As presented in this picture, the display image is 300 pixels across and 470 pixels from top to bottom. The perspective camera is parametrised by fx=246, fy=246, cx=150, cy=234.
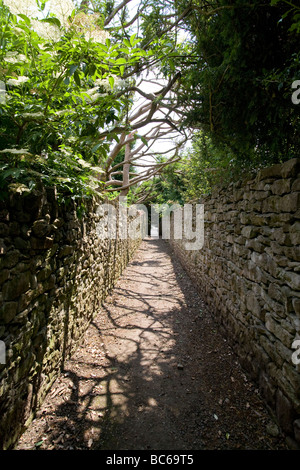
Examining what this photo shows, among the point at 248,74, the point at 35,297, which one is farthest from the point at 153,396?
the point at 248,74

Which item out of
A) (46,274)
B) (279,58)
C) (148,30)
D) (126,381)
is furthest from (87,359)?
(148,30)

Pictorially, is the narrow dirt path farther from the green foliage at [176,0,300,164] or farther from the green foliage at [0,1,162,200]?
the green foliage at [176,0,300,164]

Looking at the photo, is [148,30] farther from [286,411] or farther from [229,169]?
[286,411]

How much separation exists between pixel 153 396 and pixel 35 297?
5.27ft

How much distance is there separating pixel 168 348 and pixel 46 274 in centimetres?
214

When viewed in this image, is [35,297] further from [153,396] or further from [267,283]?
[267,283]

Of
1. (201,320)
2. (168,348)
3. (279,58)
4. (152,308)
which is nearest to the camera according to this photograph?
(279,58)

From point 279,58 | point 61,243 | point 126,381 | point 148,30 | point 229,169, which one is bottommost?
point 126,381

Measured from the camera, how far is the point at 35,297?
2.21m

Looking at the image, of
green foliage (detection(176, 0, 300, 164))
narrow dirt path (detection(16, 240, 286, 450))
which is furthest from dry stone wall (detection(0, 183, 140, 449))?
green foliage (detection(176, 0, 300, 164))

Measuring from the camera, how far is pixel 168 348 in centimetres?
357

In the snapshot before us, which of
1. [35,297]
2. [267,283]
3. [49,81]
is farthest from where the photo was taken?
[267,283]

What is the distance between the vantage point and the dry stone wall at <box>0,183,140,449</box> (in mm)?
1777

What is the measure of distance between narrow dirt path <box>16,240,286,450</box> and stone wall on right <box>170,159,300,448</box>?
0.25 metres
